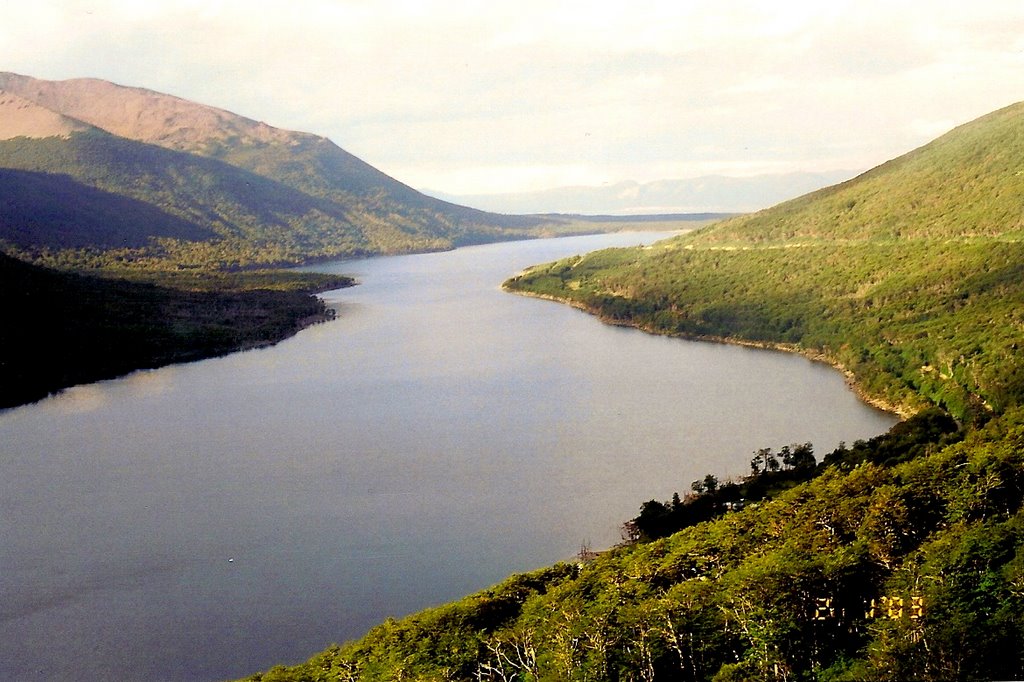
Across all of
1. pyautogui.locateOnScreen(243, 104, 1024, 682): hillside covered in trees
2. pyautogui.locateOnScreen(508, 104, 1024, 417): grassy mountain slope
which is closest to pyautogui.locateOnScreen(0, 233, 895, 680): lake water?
pyautogui.locateOnScreen(243, 104, 1024, 682): hillside covered in trees

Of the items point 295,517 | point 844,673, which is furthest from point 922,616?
point 295,517

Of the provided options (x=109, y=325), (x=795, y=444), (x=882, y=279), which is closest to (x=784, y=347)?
(x=882, y=279)

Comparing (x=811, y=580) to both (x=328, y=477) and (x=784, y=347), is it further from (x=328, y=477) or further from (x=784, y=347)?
(x=784, y=347)

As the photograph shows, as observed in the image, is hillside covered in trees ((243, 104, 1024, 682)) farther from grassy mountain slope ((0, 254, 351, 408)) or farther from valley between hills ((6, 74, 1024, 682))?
grassy mountain slope ((0, 254, 351, 408))

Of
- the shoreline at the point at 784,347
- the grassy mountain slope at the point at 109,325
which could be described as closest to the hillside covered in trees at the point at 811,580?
the shoreline at the point at 784,347

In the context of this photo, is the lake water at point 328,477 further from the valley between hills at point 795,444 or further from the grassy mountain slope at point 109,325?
the grassy mountain slope at point 109,325

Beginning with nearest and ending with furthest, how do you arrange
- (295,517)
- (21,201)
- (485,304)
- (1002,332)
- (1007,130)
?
(295,517) → (1002,332) → (1007,130) → (485,304) → (21,201)

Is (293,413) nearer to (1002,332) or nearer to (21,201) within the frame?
(1002,332)
